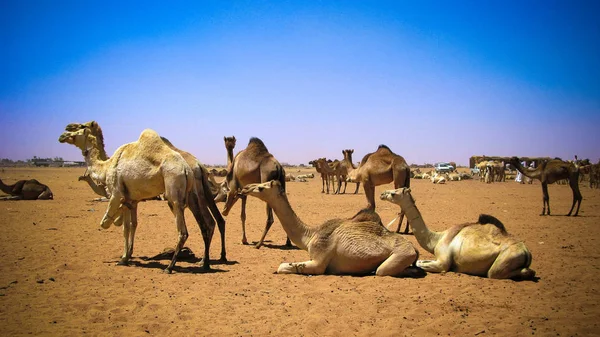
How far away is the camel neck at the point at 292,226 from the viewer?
7.29 meters

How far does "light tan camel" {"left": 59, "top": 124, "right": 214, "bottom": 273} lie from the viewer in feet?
24.7

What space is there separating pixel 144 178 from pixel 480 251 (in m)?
6.20

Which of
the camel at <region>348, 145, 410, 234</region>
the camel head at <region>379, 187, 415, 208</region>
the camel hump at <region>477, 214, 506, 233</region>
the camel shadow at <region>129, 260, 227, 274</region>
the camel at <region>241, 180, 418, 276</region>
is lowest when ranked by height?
the camel shadow at <region>129, 260, 227, 274</region>

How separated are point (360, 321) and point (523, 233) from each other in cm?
914

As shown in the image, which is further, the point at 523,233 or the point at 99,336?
the point at 523,233

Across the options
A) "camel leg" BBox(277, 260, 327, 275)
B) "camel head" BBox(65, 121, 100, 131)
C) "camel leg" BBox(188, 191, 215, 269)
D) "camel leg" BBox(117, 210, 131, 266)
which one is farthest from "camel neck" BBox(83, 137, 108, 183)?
"camel leg" BBox(277, 260, 327, 275)

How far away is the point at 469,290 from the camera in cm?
618

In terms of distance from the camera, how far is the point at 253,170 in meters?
10.6

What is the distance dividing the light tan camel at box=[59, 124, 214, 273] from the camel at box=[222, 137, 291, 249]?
261cm

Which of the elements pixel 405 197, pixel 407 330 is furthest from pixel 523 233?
pixel 407 330

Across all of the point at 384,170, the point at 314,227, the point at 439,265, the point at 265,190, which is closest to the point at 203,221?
the point at 265,190

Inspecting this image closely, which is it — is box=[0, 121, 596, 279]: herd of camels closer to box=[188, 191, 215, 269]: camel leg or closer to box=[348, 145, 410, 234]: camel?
box=[188, 191, 215, 269]: camel leg

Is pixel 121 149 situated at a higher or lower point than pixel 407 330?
higher

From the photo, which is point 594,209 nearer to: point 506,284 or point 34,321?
point 506,284
